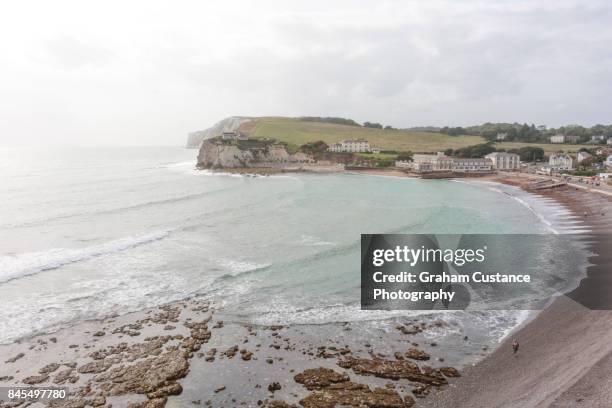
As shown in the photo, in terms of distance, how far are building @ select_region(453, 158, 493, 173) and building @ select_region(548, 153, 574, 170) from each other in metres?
12.3

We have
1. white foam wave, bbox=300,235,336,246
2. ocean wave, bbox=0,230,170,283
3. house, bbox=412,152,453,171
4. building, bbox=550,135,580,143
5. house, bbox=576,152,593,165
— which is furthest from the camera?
building, bbox=550,135,580,143

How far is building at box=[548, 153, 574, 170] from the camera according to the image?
86000 mm

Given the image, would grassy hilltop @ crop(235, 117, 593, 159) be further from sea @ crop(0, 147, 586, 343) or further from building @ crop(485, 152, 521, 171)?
sea @ crop(0, 147, 586, 343)

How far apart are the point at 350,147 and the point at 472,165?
116 feet

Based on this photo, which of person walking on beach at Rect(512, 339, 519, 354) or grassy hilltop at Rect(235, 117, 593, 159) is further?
grassy hilltop at Rect(235, 117, 593, 159)

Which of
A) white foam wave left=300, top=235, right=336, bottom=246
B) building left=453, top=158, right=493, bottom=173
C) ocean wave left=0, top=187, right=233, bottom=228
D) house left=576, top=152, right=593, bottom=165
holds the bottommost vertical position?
white foam wave left=300, top=235, right=336, bottom=246

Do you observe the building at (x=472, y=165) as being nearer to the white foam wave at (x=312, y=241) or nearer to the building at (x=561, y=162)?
the building at (x=561, y=162)

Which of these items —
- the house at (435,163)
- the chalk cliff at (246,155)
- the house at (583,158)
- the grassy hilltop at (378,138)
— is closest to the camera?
the house at (583,158)

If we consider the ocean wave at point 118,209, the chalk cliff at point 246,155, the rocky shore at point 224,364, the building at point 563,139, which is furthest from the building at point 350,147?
the rocky shore at point 224,364

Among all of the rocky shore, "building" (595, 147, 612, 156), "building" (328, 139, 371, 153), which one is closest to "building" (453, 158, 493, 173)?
"building" (328, 139, 371, 153)

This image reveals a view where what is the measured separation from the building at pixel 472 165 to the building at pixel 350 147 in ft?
101

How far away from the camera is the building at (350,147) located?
114 metres

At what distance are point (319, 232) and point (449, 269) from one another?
1165 centimetres

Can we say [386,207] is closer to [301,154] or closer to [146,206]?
[146,206]
